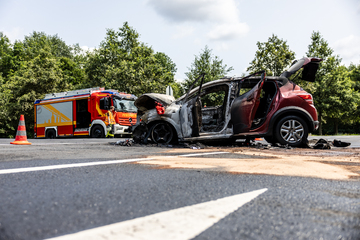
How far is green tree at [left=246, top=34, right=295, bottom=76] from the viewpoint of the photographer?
27.3m

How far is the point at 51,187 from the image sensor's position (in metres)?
2.37

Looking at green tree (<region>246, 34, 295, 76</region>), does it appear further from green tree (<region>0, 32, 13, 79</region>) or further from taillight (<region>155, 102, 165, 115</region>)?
green tree (<region>0, 32, 13, 79</region>)

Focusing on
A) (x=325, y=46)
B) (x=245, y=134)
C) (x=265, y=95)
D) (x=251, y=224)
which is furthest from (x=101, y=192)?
(x=325, y=46)

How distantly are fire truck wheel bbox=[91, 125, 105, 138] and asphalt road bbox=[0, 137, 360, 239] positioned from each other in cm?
1293

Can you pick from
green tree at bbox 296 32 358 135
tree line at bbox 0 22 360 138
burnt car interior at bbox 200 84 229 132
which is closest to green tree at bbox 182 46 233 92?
tree line at bbox 0 22 360 138

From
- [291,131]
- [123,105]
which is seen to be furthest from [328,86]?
[291,131]

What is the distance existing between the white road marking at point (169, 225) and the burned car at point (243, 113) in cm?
521

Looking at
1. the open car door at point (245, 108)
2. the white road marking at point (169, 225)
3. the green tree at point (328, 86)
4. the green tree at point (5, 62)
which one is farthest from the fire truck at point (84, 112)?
the green tree at point (5, 62)

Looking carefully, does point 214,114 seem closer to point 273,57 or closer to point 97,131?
point 97,131

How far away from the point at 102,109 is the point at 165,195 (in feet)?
47.4

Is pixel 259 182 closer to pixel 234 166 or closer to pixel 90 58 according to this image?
pixel 234 166

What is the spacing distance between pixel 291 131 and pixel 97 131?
1158 centimetres

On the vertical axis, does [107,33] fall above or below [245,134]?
above

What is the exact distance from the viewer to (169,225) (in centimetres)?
153
